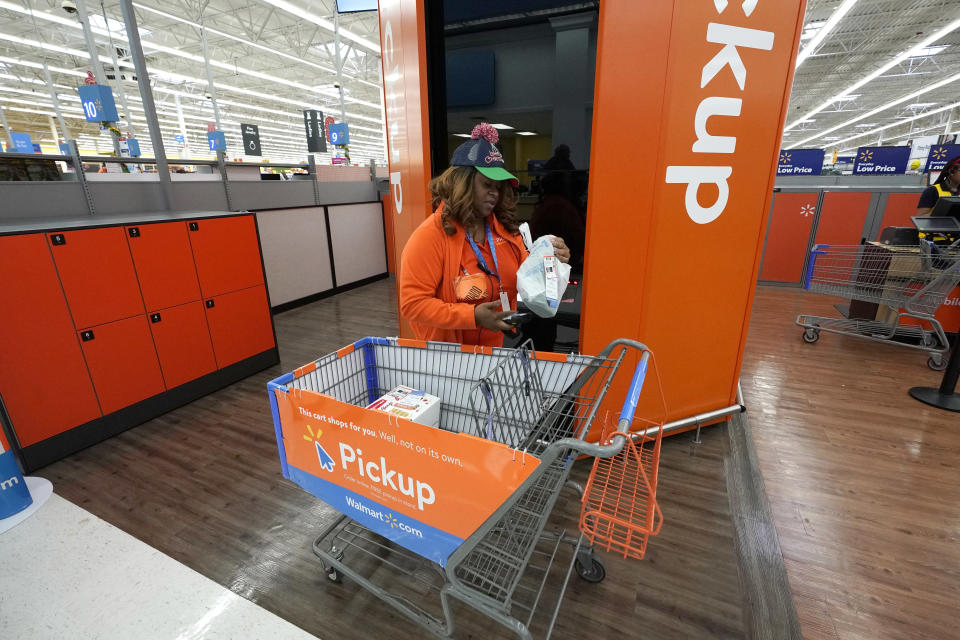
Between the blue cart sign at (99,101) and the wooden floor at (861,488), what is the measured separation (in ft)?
20.9

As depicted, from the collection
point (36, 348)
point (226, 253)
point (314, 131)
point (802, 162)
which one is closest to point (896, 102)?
point (802, 162)

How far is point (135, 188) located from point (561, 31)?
3.90 metres

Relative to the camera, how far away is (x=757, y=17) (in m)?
2.12

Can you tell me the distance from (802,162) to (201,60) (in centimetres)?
1833

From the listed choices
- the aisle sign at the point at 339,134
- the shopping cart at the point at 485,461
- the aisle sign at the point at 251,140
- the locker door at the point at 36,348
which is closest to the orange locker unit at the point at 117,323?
the locker door at the point at 36,348

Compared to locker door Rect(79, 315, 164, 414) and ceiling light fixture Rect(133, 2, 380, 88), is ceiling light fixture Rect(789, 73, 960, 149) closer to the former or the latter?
ceiling light fixture Rect(133, 2, 380, 88)

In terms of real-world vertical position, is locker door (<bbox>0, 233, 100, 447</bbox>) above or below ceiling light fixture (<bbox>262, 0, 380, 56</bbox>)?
below

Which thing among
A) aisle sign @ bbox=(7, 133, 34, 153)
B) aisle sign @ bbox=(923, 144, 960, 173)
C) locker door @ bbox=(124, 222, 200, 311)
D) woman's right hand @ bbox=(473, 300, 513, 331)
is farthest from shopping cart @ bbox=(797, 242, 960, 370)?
aisle sign @ bbox=(7, 133, 34, 153)

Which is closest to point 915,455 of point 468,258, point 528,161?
point 468,258

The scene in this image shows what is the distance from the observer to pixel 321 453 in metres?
1.44

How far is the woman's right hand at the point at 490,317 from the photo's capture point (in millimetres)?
1709

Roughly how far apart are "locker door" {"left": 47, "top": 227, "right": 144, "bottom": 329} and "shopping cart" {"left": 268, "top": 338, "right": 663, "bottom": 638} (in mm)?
2145

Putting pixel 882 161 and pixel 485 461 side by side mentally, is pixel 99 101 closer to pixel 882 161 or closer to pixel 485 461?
pixel 485 461

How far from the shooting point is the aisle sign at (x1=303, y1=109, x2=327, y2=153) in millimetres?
9117
